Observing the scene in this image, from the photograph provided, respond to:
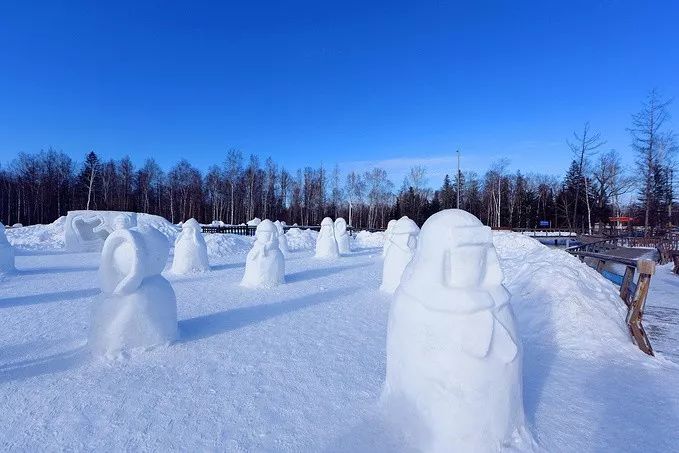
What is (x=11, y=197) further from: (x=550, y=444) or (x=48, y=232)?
(x=550, y=444)

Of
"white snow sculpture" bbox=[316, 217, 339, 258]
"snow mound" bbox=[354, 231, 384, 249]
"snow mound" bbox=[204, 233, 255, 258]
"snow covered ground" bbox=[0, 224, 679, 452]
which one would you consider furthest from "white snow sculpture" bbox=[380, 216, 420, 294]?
"snow mound" bbox=[354, 231, 384, 249]

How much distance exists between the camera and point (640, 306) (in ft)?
16.4

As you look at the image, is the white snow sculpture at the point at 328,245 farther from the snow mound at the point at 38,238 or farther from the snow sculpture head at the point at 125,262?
the snow mound at the point at 38,238

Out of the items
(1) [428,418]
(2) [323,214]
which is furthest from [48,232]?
(2) [323,214]

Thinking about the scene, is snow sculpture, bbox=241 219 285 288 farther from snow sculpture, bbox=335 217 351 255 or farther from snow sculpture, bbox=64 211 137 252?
snow sculpture, bbox=64 211 137 252

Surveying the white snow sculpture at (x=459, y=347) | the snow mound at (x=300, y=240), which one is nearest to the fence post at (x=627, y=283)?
the white snow sculpture at (x=459, y=347)

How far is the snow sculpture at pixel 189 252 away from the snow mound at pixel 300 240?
313 inches

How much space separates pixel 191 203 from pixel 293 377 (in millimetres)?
40466

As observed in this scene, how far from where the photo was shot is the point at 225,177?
43.7m

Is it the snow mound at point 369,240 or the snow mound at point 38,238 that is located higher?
the snow mound at point 38,238

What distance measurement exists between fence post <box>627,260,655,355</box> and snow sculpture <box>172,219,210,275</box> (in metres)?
10.2

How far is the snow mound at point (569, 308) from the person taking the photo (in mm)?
4941

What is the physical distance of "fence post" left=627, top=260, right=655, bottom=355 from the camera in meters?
4.81

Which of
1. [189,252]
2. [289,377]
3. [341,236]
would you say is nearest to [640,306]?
[289,377]
